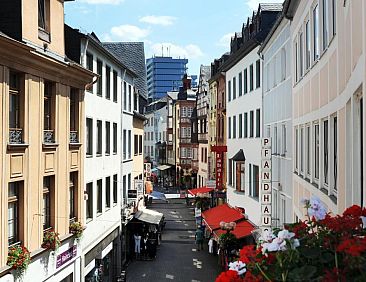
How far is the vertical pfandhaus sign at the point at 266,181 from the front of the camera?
944 inches

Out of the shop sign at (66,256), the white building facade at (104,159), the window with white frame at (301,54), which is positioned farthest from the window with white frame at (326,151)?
the white building facade at (104,159)

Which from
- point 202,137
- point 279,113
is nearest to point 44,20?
point 279,113

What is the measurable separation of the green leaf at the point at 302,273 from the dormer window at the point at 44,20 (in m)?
14.9

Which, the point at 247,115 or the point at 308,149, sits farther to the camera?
the point at 247,115

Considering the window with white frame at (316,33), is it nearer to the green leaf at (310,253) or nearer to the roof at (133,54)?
the green leaf at (310,253)

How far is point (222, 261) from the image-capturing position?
29.5 m

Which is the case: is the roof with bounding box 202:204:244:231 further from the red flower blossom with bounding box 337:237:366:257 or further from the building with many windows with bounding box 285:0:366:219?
A: the red flower blossom with bounding box 337:237:366:257

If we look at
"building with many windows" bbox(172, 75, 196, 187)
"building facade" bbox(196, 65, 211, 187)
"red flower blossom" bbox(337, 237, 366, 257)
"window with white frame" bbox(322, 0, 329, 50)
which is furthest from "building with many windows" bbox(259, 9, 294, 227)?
"building with many windows" bbox(172, 75, 196, 187)

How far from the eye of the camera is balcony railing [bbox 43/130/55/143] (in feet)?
57.0

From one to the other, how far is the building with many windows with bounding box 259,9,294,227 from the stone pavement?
19.3 feet

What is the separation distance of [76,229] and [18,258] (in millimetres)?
5694

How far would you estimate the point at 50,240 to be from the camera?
→ 56.1 ft

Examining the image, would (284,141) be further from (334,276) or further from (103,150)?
(334,276)

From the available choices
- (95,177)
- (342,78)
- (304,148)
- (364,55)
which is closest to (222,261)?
(95,177)
